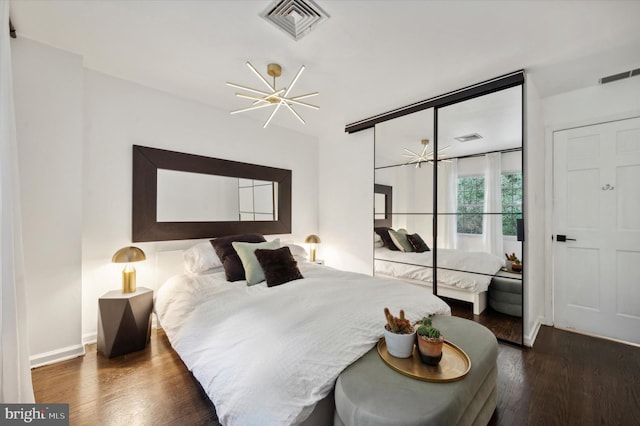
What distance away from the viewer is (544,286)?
3061 mm

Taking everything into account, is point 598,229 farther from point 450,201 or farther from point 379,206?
point 379,206

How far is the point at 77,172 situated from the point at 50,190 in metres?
0.24

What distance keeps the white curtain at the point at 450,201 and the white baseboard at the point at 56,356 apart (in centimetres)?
373

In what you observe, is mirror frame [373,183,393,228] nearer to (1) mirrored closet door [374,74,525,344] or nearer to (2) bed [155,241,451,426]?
(1) mirrored closet door [374,74,525,344]

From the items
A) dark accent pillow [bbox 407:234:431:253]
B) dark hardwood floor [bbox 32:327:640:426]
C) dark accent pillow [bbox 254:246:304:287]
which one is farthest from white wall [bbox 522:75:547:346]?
dark accent pillow [bbox 254:246:304:287]

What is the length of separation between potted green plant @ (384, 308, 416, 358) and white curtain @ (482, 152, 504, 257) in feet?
5.89

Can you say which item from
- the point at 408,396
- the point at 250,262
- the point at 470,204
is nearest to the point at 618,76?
the point at 470,204

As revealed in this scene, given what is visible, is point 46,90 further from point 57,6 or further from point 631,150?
point 631,150

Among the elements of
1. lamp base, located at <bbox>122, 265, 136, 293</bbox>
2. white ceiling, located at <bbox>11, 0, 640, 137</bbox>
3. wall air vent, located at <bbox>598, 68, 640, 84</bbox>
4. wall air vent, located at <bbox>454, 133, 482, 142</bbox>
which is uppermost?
white ceiling, located at <bbox>11, 0, 640, 137</bbox>

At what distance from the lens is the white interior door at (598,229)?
2.60 metres

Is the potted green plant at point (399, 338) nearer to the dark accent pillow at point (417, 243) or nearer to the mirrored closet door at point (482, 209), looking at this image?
the mirrored closet door at point (482, 209)

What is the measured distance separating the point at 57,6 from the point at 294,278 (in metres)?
2.68

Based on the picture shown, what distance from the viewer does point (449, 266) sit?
3.00m

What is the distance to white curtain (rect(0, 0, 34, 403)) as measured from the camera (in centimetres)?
125
